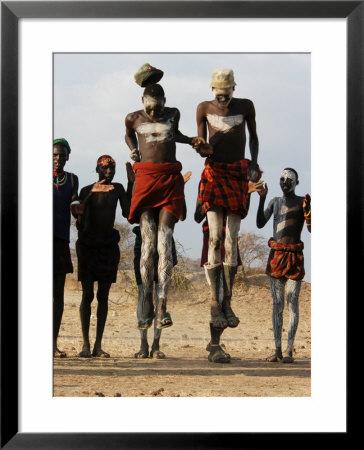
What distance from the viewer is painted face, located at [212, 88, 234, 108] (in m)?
9.28

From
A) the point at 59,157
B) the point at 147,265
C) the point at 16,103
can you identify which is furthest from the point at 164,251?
the point at 16,103

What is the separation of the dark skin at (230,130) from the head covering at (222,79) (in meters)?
0.19

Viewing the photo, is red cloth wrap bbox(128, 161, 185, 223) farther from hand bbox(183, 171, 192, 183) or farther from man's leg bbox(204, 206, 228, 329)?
man's leg bbox(204, 206, 228, 329)

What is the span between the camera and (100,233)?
32.0ft

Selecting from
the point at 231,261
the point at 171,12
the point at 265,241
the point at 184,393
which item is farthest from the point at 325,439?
the point at 171,12

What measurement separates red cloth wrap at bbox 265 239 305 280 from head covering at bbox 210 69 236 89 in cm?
164

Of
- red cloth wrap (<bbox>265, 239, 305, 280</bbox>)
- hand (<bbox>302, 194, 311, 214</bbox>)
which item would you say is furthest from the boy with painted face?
hand (<bbox>302, 194, 311, 214</bbox>)

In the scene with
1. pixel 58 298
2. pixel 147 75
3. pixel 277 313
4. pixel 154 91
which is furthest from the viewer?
pixel 277 313

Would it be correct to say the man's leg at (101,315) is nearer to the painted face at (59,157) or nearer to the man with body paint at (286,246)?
the painted face at (59,157)

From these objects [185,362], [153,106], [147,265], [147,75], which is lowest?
[185,362]

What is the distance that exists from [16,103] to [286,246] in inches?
122

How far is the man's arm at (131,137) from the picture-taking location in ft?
30.9

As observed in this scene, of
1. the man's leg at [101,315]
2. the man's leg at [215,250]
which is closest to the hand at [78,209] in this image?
the man's leg at [101,315]

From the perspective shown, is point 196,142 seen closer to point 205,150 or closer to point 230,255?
point 205,150
